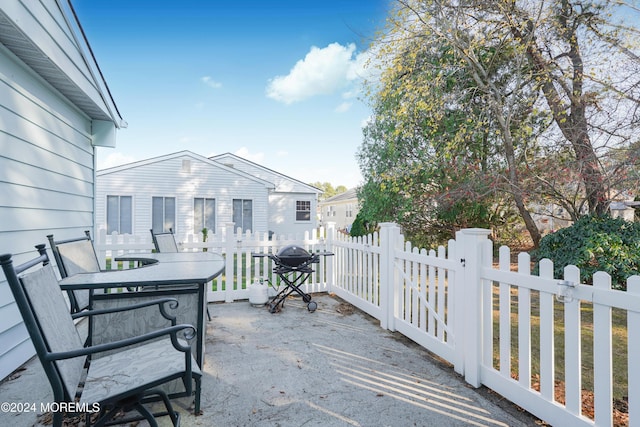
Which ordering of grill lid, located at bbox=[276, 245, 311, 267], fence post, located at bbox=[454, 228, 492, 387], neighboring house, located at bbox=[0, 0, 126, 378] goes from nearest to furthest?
fence post, located at bbox=[454, 228, 492, 387] → neighboring house, located at bbox=[0, 0, 126, 378] → grill lid, located at bbox=[276, 245, 311, 267]

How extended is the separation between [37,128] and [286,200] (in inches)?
544

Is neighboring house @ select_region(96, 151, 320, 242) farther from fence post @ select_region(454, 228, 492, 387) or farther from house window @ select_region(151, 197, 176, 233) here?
fence post @ select_region(454, 228, 492, 387)

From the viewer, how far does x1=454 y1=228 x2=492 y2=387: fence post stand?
261cm

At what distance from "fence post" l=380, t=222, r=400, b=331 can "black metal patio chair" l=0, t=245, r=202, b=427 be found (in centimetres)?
241

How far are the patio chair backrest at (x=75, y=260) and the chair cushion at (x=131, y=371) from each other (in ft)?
3.11

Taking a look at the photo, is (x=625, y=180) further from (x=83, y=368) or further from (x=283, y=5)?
(x=283, y=5)

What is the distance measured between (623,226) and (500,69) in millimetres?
4561

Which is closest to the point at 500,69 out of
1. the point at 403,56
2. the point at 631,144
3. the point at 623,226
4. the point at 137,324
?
the point at 403,56

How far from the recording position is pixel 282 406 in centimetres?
230

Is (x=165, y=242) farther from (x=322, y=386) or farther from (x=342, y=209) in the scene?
(x=342, y=209)

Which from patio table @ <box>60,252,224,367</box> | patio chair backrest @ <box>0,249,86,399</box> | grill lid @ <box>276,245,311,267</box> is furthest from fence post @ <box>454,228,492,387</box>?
patio chair backrest @ <box>0,249,86,399</box>

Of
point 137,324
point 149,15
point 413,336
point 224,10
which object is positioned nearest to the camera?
point 137,324

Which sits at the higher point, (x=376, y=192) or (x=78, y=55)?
(x=78, y=55)

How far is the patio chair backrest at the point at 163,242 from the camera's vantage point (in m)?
4.21
